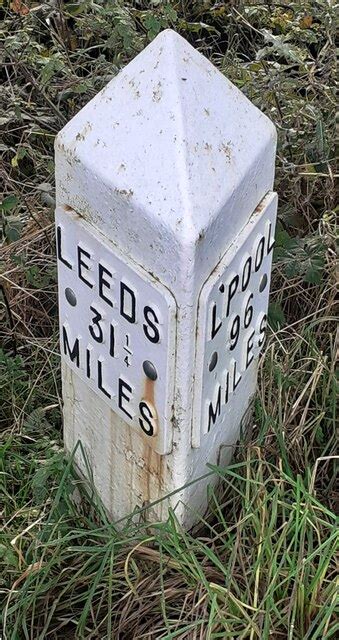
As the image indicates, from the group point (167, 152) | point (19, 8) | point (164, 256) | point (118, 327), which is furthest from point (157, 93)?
point (19, 8)

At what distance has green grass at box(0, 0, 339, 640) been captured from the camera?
1.76 metres

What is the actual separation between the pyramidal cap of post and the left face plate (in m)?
0.05

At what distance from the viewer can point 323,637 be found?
1.66 meters

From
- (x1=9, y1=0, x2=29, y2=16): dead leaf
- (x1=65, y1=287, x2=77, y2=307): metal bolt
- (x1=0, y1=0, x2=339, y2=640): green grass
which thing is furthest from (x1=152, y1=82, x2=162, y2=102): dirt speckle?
(x1=9, y1=0, x2=29, y2=16): dead leaf

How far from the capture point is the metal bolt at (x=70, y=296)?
1812 millimetres

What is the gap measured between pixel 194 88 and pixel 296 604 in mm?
916

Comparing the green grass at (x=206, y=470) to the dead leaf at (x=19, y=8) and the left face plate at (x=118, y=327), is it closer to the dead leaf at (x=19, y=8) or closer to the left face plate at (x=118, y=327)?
the dead leaf at (x=19, y=8)

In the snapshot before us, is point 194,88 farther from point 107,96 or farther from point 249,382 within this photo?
point 249,382

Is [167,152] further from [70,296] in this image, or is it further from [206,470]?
[206,470]

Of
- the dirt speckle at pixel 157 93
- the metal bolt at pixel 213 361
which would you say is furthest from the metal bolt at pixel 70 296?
the dirt speckle at pixel 157 93

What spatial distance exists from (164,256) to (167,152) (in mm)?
166

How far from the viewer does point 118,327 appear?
1721 mm

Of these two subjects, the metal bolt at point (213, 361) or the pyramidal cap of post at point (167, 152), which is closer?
the pyramidal cap of post at point (167, 152)

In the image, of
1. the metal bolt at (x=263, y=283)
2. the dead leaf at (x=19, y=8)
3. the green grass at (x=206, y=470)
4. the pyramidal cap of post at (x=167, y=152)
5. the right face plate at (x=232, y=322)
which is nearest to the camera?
the pyramidal cap of post at (x=167, y=152)
